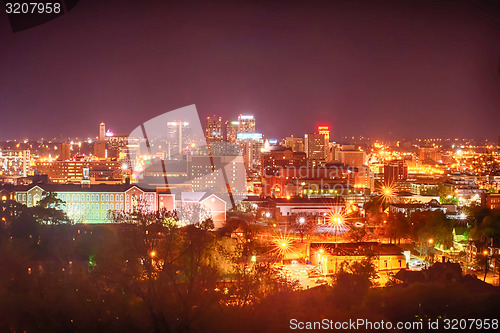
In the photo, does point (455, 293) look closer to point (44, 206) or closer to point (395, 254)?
point (395, 254)

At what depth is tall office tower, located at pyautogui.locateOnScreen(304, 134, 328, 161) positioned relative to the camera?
26.5m

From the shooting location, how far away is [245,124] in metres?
32.1

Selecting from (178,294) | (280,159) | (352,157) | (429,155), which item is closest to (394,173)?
(352,157)

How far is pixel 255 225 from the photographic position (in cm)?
912

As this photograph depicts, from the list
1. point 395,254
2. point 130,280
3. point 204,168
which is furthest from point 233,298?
point 204,168

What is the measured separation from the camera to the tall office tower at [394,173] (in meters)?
18.5

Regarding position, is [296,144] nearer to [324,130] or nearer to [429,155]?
[324,130]

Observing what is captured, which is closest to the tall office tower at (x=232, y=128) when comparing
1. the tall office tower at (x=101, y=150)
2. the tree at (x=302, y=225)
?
the tall office tower at (x=101, y=150)

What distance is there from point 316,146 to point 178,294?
74.7 ft

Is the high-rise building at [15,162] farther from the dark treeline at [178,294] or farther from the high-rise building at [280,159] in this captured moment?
the dark treeline at [178,294]

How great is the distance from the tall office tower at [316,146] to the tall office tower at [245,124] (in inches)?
238

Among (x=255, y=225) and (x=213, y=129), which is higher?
(x=213, y=129)

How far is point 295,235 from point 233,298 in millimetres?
4528

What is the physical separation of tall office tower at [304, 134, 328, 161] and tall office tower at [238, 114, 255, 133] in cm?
605
